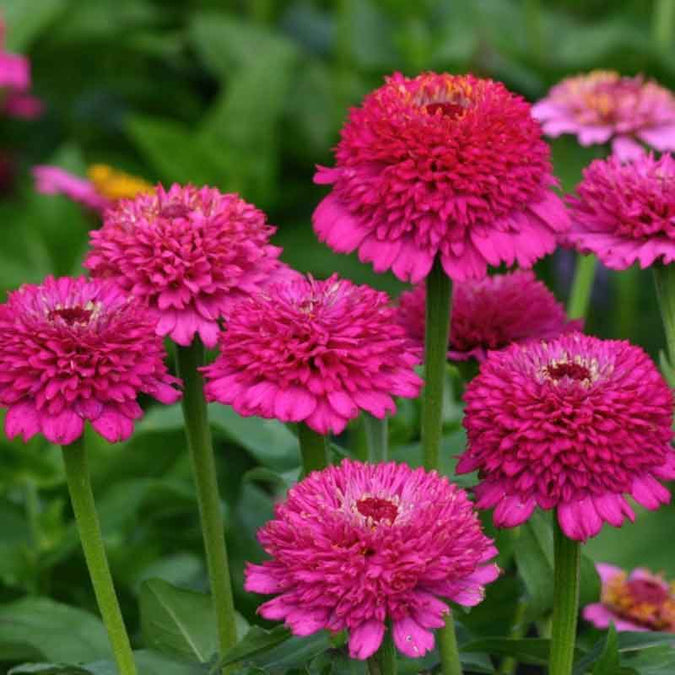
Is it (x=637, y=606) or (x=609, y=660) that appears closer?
(x=609, y=660)

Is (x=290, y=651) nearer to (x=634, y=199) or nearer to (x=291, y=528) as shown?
(x=291, y=528)

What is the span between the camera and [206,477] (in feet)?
2.90

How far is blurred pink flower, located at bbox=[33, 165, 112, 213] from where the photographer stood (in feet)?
6.27

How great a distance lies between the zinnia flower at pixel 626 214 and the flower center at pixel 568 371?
9 centimetres

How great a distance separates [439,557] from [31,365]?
0.22 metres

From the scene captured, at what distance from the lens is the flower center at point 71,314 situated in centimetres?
80

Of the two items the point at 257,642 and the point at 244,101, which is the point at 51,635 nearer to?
the point at 257,642

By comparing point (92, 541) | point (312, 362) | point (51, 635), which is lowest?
point (51, 635)

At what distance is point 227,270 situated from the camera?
2.78 ft

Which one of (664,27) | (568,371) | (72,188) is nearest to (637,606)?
(568,371)

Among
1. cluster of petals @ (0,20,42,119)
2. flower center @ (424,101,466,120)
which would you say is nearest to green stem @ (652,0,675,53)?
cluster of petals @ (0,20,42,119)

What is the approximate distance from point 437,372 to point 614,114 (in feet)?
1.65

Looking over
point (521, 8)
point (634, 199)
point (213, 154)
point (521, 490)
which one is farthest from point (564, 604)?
point (521, 8)

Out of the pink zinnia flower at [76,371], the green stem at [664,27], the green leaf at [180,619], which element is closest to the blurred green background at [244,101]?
the green stem at [664,27]
